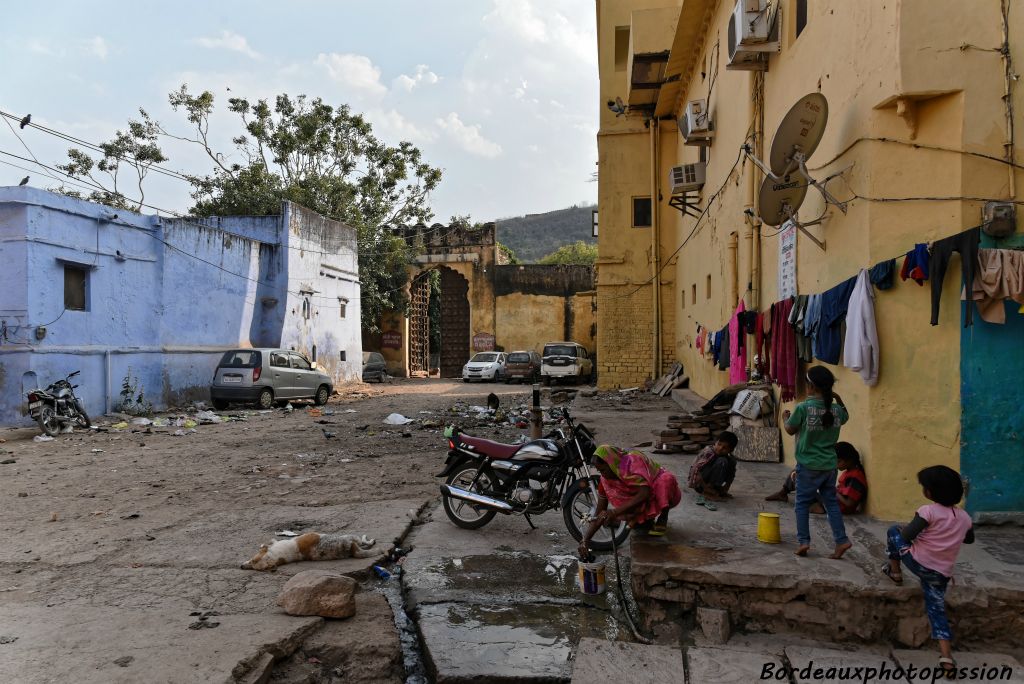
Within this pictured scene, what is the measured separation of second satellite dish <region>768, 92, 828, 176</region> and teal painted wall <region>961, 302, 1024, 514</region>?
1.99m

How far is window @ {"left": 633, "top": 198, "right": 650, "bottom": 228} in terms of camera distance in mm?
18234

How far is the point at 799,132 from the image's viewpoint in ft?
18.9

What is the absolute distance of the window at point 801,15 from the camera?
6910mm

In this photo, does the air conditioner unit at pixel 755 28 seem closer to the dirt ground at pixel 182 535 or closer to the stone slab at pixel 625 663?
the dirt ground at pixel 182 535

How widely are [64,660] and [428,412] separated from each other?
38.0 feet

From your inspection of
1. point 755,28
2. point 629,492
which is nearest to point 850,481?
point 629,492

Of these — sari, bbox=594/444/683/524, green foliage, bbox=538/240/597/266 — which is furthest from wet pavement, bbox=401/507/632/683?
green foliage, bbox=538/240/597/266

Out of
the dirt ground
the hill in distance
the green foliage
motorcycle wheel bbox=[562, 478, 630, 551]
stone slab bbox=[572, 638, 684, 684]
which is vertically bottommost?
stone slab bbox=[572, 638, 684, 684]

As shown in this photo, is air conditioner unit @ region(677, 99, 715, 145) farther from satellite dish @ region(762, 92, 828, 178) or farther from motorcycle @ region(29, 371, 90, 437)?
motorcycle @ region(29, 371, 90, 437)

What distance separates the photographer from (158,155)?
2728 cm

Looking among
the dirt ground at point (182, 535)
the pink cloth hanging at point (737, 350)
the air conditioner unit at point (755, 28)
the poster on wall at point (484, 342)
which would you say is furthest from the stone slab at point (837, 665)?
the poster on wall at point (484, 342)

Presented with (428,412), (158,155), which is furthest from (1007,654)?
(158,155)

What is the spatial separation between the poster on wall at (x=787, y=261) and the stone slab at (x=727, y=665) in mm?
4264

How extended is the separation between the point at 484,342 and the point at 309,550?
27.4 meters
